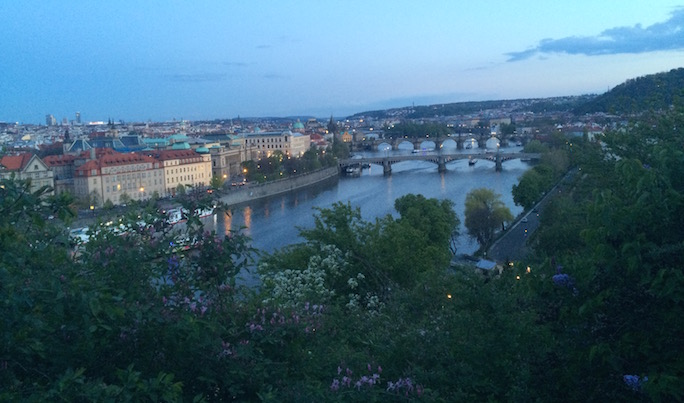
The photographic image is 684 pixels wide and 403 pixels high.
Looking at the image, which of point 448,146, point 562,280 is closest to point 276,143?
point 448,146

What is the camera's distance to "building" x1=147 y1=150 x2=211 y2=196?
19234 mm

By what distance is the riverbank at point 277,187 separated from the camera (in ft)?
54.3

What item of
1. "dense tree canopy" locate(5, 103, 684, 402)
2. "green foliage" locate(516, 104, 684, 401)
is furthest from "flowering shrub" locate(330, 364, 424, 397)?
"green foliage" locate(516, 104, 684, 401)

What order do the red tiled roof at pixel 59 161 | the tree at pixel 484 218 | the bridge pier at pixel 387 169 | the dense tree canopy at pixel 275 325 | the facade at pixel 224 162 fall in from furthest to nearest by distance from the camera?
the facade at pixel 224 162 < the bridge pier at pixel 387 169 < the red tiled roof at pixel 59 161 < the tree at pixel 484 218 < the dense tree canopy at pixel 275 325

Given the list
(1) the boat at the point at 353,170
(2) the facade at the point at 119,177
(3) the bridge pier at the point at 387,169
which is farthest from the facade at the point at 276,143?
(2) the facade at the point at 119,177

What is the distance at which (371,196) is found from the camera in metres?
16.1

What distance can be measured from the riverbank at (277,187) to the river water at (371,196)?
346 mm

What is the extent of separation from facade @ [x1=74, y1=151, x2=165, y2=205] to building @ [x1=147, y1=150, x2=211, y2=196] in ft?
0.91

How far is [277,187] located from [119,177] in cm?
437

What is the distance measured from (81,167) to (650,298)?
655 inches

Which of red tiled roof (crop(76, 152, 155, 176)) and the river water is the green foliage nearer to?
the river water

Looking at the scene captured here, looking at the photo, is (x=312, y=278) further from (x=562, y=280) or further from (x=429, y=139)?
(x=429, y=139)

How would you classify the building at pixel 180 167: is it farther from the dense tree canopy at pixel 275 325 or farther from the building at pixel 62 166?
the dense tree canopy at pixel 275 325

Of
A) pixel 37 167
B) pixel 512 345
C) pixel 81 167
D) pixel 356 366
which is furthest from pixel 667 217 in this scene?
pixel 81 167
